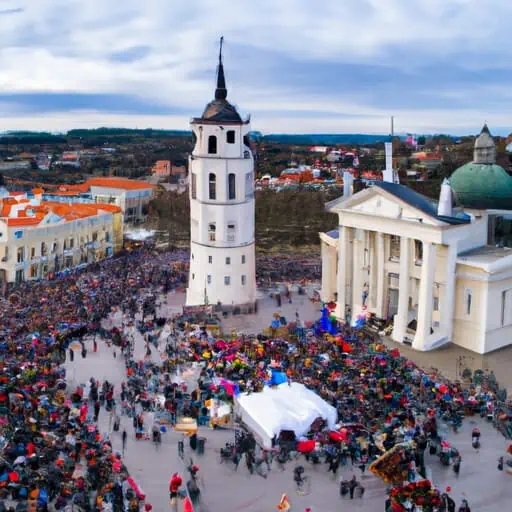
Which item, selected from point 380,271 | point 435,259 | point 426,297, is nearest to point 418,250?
point 435,259

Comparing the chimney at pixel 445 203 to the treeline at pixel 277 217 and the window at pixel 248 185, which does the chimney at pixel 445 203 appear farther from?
the treeline at pixel 277 217

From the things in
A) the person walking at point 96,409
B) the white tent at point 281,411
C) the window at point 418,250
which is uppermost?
the window at point 418,250

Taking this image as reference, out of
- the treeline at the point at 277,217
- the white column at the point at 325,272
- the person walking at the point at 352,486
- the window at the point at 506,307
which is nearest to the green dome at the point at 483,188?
the window at the point at 506,307

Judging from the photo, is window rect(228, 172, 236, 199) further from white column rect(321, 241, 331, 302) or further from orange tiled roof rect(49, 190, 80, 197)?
orange tiled roof rect(49, 190, 80, 197)

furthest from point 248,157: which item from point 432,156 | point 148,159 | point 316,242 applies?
point 148,159

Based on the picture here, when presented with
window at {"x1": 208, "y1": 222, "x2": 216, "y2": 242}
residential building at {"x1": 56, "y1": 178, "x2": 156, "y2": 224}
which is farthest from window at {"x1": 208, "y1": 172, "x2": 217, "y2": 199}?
residential building at {"x1": 56, "y1": 178, "x2": 156, "y2": 224}

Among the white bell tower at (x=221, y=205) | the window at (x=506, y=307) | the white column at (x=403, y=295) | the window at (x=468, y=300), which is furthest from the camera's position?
the white bell tower at (x=221, y=205)

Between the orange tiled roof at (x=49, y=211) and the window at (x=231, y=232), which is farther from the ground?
the window at (x=231, y=232)
